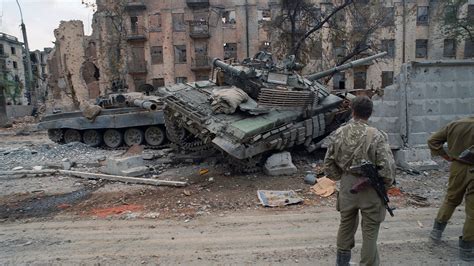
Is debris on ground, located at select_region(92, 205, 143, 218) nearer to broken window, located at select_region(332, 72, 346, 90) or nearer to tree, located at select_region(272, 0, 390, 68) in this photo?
tree, located at select_region(272, 0, 390, 68)

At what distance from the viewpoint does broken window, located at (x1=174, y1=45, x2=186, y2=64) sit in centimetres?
3272

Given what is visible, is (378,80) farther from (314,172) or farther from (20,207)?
(20,207)

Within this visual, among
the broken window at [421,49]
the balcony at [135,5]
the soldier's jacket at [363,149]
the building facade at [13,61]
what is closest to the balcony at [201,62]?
the balcony at [135,5]

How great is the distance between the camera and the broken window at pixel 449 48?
32.5 meters

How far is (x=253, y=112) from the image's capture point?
7457mm

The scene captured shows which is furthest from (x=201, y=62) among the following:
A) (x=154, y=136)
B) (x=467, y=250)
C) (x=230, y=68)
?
(x=467, y=250)

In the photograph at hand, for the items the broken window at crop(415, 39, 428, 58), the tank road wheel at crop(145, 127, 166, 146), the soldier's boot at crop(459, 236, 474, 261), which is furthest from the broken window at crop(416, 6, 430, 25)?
the soldier's boot at crop(459, 236, 474, 261)

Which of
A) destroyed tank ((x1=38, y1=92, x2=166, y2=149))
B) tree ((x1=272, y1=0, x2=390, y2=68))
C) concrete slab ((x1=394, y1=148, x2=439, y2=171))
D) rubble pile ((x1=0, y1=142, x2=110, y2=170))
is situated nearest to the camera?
concrete slab ((x1=394, y1=148, x2=439, y2=171))

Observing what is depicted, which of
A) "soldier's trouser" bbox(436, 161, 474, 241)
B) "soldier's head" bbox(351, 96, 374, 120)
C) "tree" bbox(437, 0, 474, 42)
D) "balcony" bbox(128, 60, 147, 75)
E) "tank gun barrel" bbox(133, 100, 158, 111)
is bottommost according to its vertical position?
"soldier's trouser" bbox(436, 161, 474, 241)

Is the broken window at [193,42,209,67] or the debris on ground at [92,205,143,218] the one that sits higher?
the broken window at [193,42,209,67]

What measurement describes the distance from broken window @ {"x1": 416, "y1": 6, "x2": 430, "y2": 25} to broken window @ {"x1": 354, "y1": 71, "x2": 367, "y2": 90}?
6.70 m

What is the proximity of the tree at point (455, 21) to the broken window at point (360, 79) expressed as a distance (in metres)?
7.33

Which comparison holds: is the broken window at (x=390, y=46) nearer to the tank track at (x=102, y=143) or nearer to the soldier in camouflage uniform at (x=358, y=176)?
the tank track at (x=102, y=143)

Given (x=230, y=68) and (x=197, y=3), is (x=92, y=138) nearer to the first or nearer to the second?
(x=230, y=68)
